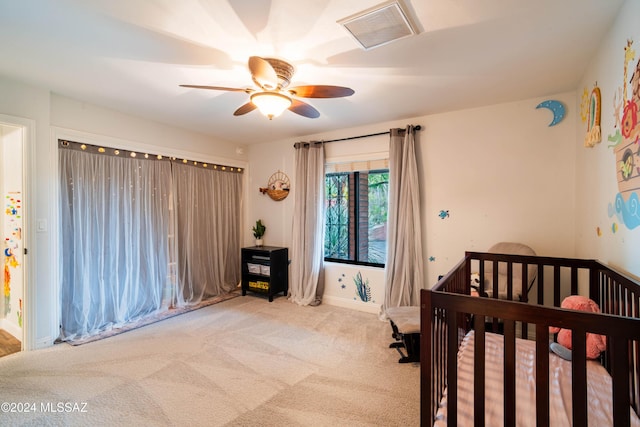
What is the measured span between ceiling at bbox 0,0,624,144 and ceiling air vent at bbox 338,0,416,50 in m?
0.04

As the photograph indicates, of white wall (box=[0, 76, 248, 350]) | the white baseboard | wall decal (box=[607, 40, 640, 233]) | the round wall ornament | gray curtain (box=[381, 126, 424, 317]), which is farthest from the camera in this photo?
the round wall ornament

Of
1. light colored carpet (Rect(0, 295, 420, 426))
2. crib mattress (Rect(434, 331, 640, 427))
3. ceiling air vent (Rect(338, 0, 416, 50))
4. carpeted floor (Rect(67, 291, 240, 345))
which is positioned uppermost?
ceiling air vent (Rect(338, 0, 416, 50))

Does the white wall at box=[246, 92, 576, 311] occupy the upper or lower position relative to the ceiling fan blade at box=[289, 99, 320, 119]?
lower

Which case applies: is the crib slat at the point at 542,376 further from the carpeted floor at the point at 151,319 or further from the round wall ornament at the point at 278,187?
the round wall ornament at the point at 278,187

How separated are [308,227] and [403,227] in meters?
1.30

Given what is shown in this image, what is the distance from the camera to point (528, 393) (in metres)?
1.26

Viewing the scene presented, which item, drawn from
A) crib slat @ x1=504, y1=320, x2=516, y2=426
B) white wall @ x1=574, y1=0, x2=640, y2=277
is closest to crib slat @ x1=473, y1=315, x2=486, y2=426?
crib slat @ x1=504, y1=320, x2=516, y2=426

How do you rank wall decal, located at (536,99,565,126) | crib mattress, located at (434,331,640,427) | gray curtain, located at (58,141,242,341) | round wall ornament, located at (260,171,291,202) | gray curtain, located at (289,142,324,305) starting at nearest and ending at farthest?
crib mattress, located at (434,331,640,427) → wall decal, located at (536,99,565,126) → gray curtain, located at (58,141,242,341) → gray curtain, located at (289,142,324,305) → round wall ornament, located at (260,171,291,202)

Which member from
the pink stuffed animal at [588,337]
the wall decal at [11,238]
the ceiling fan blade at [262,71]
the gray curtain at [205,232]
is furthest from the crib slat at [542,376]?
the wall decal at [11,238]

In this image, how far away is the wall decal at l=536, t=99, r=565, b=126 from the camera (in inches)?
102

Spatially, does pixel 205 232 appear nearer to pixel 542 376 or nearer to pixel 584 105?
pixel 542 376

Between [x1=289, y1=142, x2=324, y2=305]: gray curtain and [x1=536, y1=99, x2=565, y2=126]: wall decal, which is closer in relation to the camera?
[x1=536, y1=99, x2=565, y2=126]: wall decal

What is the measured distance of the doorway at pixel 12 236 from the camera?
8.30 feet

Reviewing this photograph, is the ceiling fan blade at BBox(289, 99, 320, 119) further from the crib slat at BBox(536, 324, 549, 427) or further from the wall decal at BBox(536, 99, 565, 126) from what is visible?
the wall decal at BBox(536, 99, 565, 126)
